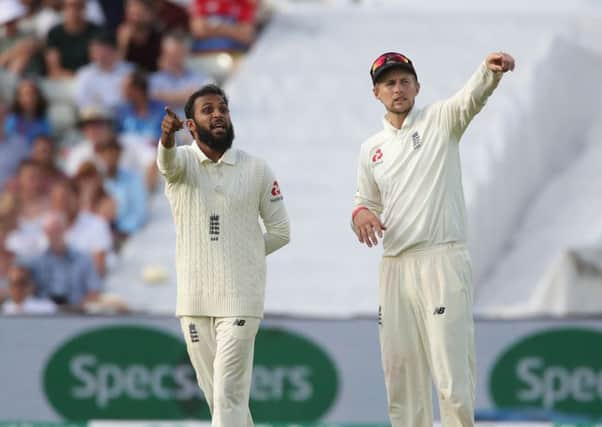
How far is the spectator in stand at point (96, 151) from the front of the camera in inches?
506

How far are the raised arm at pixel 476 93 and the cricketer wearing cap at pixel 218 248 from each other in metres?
0.83

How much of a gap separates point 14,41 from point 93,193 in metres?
2.81

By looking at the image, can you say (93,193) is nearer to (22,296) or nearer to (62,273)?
(62,273)

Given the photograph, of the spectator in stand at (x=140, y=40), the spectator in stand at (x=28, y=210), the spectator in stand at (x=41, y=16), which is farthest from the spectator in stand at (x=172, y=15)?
the spectator in stand at (x=28, y=210)

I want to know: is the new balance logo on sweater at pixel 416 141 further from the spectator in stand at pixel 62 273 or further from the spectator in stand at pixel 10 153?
the spectator in stand at pixel 10 153

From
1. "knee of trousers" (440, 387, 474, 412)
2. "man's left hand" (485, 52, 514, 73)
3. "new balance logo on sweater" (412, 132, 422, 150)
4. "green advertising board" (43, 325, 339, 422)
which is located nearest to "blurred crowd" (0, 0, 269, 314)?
"green advertising board" (43, 325, 339, 422)

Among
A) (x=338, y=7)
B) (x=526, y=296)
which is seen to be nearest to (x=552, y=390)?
(x=526, y=296)

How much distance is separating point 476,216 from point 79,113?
3508 millimetres

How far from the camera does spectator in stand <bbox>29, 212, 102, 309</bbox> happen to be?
11.7m

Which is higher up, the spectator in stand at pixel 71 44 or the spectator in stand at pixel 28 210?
the spectator in stand at pixel 71 44

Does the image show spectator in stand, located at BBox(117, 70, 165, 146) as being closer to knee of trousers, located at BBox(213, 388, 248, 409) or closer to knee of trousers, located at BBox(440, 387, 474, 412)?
knee of trousers, located at BBox(213, 388, 248, 409)

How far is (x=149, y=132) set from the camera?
13.1m

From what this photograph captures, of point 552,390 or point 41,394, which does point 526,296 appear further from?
point 41,394

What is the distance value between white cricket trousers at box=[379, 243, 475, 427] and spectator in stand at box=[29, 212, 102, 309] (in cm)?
524
